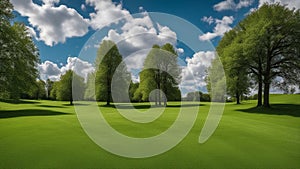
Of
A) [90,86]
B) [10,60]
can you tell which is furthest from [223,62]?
[10,60]

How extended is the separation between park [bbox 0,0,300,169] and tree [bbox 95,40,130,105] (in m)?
0.22

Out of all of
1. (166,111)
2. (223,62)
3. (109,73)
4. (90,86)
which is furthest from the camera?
(90,86)

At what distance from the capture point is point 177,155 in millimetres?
7895

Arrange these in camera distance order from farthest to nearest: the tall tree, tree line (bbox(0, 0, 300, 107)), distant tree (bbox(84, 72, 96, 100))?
distant tree (bbox(84, 72, 96, 100))
the tall tree
tree line (bbox(0, 0, 300, 107))

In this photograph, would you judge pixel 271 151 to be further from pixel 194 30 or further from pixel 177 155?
pixel 194 30

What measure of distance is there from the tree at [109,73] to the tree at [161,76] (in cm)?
484

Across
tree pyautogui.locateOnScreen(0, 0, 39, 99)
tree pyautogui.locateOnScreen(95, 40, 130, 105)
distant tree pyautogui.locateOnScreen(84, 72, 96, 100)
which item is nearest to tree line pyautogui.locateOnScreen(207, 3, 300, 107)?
tree pyautogui.locateOnScreen(95, 40, 130, 105)

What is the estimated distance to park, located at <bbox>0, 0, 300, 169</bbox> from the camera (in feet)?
25.1

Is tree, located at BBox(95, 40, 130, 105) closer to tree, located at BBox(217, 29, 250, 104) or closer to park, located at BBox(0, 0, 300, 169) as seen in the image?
park, located at BBox(0, 0, 300, 169)

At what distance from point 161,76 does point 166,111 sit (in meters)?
18.9

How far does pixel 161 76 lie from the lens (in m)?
48.9

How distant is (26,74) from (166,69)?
→ 93.6 feet

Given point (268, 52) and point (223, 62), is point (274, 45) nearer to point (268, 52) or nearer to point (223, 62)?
point (268, 52)

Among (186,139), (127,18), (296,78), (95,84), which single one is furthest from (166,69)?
(186,139)
